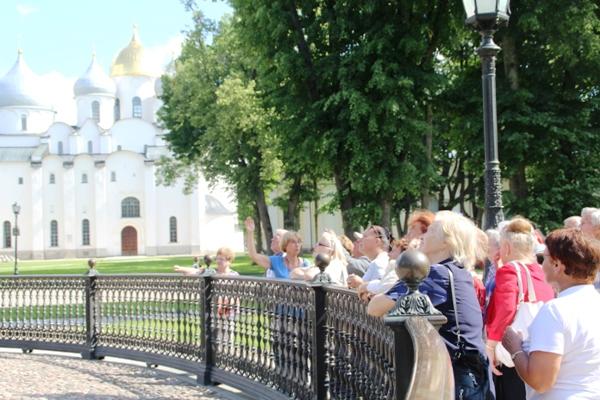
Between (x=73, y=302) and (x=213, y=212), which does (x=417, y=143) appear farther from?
(x=213, y=212)

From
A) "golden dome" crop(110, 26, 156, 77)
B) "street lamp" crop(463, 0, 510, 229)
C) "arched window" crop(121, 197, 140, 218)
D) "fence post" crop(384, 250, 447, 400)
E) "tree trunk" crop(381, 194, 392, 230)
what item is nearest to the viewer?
"fence post" crop(384, 250, 447, 400)

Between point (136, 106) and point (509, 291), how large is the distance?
9497cm

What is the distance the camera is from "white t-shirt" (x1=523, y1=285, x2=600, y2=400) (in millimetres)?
3574

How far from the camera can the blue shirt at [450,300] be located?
4.38m

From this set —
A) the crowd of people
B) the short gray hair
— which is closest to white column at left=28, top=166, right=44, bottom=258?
the short gray hair

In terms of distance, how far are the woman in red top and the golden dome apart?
96.0m

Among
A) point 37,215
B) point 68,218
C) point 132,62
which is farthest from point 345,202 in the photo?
point 132,62

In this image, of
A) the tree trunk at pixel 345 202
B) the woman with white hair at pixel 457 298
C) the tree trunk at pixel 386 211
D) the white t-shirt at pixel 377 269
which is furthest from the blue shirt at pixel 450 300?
the tree trunk at pixel 345 202

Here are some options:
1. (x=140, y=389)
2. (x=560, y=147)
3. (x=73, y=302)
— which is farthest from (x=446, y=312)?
(x=560, y=147)

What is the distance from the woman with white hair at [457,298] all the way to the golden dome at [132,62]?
318ft

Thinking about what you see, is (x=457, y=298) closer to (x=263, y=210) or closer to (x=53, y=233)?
(x=263, y=210)

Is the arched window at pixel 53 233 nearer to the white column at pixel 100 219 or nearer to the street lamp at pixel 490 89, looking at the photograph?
the white column at pixel 100 219

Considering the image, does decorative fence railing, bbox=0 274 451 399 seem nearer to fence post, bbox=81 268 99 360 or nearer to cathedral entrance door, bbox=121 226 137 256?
fence post, bbox=81 268 99 360

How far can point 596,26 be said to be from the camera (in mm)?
20797
